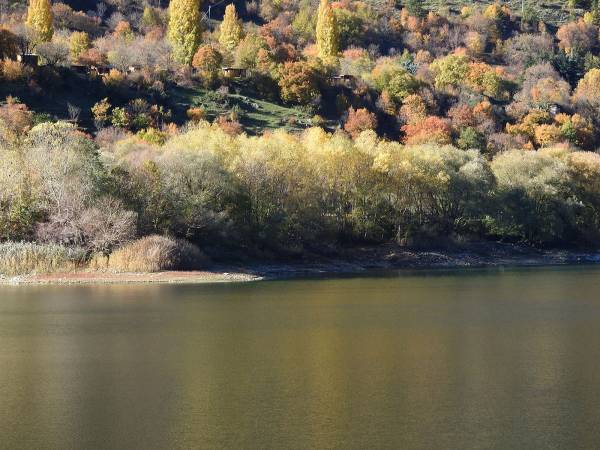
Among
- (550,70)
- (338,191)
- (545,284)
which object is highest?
(550,70)

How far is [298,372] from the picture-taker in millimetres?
30344

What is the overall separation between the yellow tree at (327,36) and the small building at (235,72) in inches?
1313

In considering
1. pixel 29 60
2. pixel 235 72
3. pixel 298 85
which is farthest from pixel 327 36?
pixel 29 60

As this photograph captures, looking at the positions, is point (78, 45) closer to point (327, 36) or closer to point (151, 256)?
point (327, 36)

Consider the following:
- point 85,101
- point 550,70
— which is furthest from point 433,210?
point 550,70

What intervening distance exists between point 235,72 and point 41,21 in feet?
106

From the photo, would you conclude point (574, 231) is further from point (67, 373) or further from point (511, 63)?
point (511, 63)

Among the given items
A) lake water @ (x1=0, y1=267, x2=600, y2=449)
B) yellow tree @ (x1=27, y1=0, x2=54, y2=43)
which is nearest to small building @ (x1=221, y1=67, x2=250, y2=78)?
yellow tree @ (x1=27, y1=0, x2=54, y2=43)

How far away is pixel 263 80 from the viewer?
13262 centimetres

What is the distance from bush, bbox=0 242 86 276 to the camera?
63.6m

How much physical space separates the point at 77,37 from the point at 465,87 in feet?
192

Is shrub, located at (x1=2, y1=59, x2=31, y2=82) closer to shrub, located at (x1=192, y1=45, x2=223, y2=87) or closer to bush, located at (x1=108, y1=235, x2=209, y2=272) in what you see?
shrub, located at (x1=192, y1=45, x2=223, y2=87)

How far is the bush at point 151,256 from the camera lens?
6475 centimetres

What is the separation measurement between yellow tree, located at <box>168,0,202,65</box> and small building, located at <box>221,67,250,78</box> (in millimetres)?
5513
